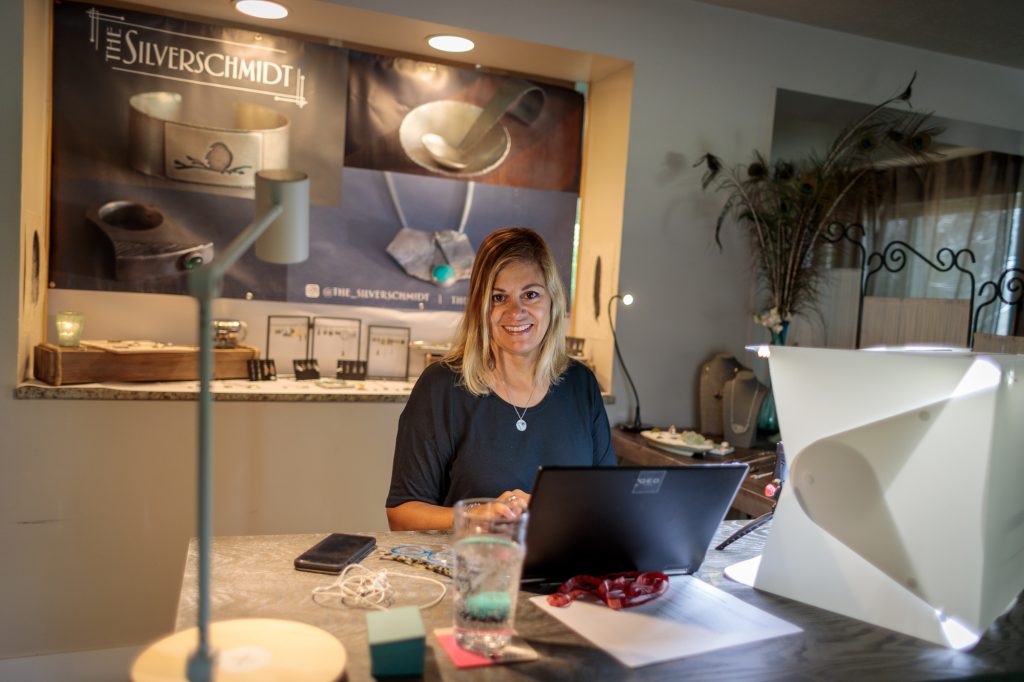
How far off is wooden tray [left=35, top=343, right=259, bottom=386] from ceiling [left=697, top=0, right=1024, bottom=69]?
2.41 m

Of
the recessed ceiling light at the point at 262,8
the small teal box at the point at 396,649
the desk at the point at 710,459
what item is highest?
the recessed ceiling light at the point at 262,8

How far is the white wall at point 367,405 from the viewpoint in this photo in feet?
8.29

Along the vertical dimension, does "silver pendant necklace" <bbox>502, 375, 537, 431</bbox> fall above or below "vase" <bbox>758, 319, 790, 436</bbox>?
above

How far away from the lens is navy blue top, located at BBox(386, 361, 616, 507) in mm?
1832

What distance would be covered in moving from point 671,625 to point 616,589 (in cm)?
11

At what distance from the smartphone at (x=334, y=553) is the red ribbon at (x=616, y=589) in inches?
13.9

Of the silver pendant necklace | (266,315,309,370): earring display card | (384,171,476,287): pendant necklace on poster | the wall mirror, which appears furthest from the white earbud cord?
the wall mirror

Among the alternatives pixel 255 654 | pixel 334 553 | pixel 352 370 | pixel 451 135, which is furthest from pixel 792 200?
pixel 255 654

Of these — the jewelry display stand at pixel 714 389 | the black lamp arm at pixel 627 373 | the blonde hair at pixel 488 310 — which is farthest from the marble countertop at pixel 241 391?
the jewelry display stand at pixel 714 389

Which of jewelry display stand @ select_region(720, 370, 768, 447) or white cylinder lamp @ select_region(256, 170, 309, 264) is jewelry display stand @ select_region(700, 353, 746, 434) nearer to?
jewelry display stand @ select_region(720, 370, 768, 447)

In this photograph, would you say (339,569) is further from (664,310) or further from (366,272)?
(664,310)

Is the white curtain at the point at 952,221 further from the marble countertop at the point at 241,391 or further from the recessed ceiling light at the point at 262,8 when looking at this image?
the recessed ceiling light at the point at 262,8

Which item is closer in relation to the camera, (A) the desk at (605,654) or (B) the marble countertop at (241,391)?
(A) the desk at (605,654)

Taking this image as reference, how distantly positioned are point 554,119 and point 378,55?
797 millimetres
